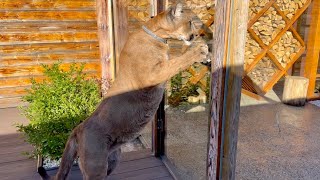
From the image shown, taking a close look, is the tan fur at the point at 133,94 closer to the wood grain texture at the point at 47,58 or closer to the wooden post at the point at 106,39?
the wooden post at the point at 106,39

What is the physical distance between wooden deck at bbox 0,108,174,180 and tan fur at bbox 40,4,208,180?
959 millimetres

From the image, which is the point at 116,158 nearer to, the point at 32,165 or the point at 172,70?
the point at 172,70

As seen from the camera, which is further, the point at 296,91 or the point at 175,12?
the point at 296,91

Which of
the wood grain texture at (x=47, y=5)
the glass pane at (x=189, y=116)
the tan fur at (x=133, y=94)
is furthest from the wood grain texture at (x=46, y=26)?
the tan fur at (x=133, y=94)

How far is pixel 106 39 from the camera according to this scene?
5.38 m

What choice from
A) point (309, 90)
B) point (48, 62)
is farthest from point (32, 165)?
point (309, 90)

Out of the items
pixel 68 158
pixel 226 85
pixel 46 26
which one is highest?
pixel 46 26

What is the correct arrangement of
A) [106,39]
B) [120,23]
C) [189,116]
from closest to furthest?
[120,23]
[106,39]
[189,116]

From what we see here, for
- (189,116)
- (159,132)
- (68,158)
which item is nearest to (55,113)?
(68,158)

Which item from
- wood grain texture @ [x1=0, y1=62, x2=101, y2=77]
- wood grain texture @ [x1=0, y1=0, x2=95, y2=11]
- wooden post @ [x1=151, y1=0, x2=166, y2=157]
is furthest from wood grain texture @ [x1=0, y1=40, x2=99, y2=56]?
wooden post @ [x1=151, y1=0, x2=166, y2=157]

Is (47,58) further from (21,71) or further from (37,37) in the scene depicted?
(21,71)

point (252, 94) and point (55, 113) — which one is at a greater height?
point (55, 113)

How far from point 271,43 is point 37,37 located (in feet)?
16.7

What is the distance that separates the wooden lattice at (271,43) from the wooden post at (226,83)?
5.07m
